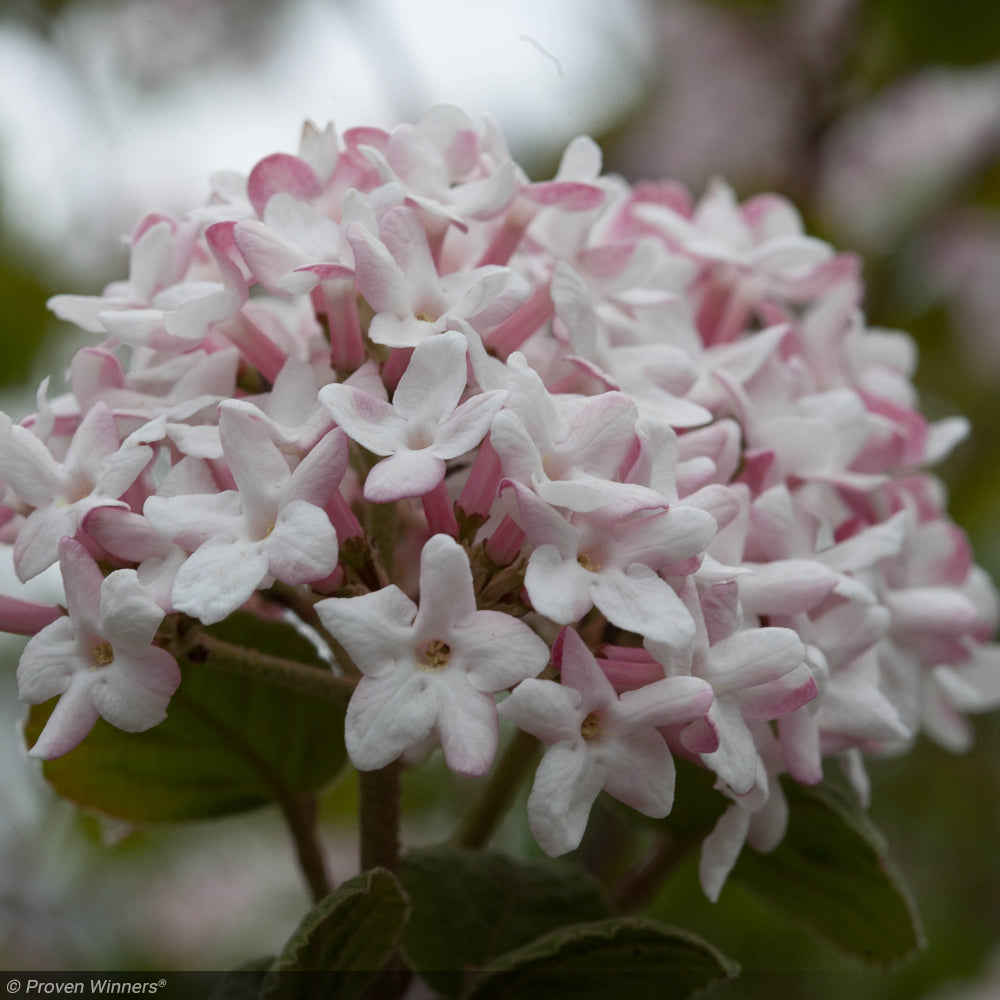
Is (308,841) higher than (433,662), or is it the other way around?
(433,662)

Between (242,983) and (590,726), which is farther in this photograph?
(242,983)

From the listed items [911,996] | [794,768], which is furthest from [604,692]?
[911,996]

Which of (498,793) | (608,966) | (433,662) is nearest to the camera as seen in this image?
(433,662)

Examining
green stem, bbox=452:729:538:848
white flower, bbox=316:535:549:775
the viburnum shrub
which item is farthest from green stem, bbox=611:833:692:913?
white flower, bbox=316:535:549:775

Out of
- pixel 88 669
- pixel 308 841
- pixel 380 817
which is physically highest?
pixel 88 669

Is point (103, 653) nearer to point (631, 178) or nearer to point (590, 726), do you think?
point (590, 726)

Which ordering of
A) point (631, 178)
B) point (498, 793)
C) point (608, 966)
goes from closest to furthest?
point (608, 966) < point (498, 793) < point (631, 178)

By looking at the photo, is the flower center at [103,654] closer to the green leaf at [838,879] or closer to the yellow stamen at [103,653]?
the yellow stamen at [103,653]

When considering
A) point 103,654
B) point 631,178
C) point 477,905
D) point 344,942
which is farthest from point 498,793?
point 631,178

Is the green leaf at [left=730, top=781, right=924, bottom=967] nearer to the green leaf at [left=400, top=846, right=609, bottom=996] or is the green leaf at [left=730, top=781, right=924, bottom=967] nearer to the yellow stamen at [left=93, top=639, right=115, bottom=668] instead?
the green leaf at [left=400, top=846, right=609, bottom=996]
